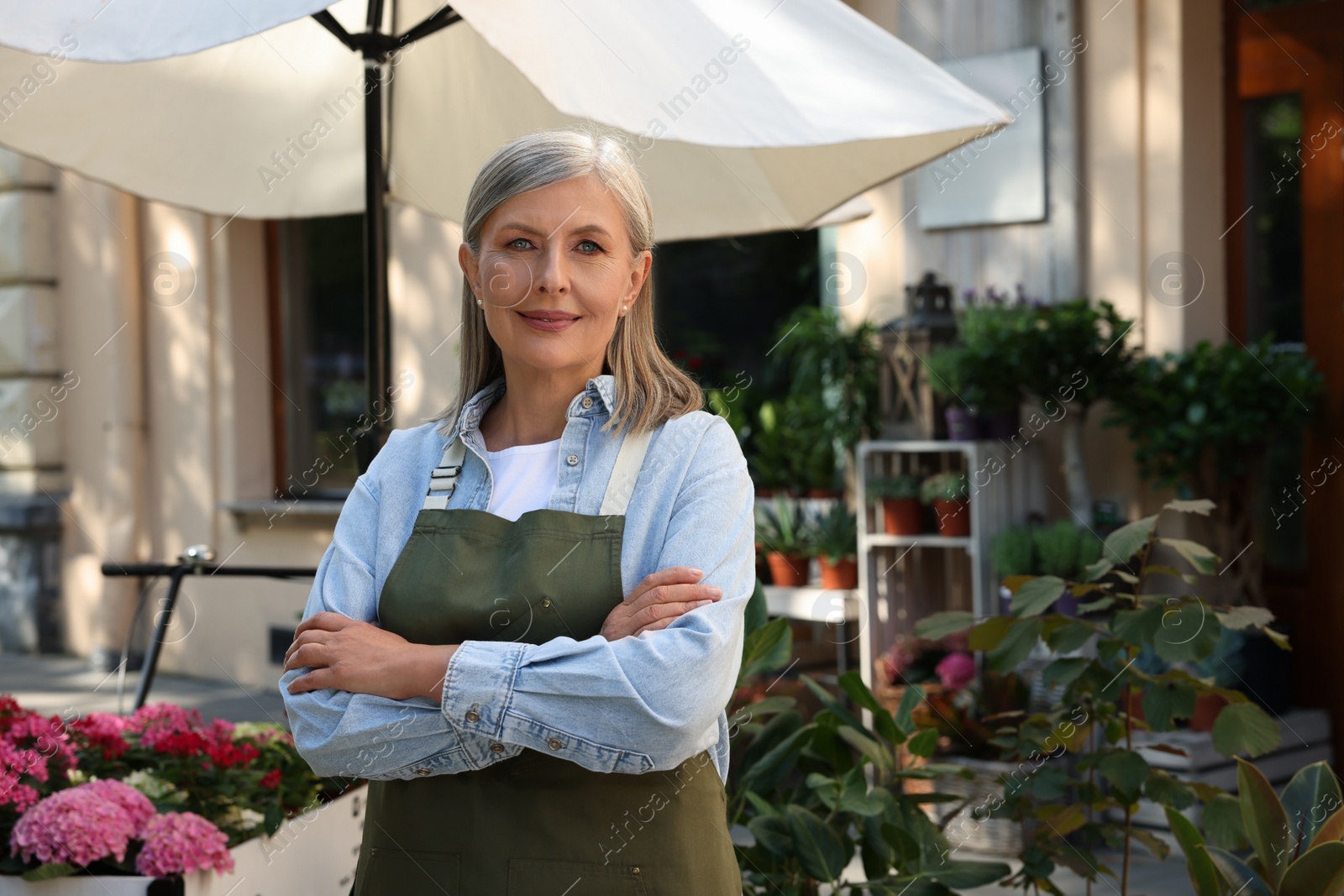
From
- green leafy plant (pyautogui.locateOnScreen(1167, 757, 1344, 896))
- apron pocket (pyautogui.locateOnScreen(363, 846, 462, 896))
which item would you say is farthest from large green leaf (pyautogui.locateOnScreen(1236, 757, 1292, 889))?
apron pocket (pyautogui.locateOnScreen(363, 846, 462, 896))

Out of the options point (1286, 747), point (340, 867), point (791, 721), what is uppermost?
point (791, 721)

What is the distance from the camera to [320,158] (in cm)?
386

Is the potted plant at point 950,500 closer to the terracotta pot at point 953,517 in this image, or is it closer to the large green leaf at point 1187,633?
the terracotta pot at point 953,517

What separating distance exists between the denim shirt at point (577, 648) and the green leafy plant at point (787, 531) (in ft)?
11.6

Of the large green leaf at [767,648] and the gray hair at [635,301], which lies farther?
the large green leaf at [767,648]

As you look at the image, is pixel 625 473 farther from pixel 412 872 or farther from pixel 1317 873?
pixel 1317 873

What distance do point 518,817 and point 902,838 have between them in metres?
1.23

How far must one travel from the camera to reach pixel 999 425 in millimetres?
4793

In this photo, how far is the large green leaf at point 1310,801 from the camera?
2.55 meters

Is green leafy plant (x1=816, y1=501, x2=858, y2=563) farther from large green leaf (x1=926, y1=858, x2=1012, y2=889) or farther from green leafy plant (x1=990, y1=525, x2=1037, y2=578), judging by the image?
large green leaf (x1=926, y1=858, x2=1012, y2=889)

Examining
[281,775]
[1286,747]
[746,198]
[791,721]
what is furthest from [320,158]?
[1286,747]

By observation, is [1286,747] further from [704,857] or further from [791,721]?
[704,857]

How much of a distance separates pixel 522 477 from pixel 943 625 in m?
1.32

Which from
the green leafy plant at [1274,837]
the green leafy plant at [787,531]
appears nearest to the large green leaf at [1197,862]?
the green leafy plant at [1274,837]
